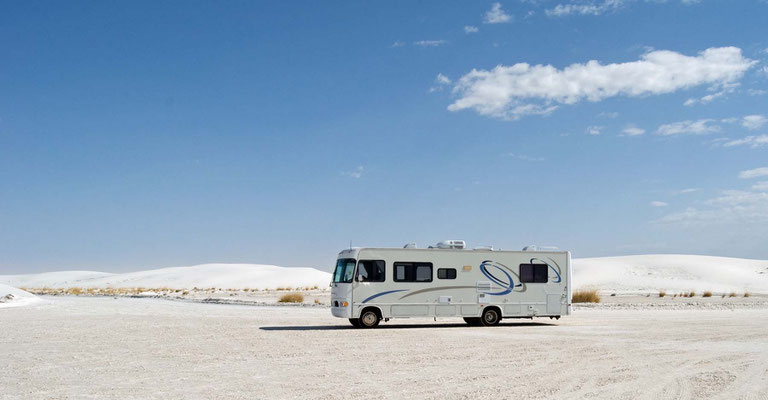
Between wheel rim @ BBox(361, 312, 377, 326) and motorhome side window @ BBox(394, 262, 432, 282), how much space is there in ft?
4.73

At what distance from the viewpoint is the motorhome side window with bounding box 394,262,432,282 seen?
23859 mm

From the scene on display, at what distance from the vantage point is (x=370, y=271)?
77.4 ft

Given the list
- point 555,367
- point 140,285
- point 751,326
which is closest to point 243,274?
point 140,285

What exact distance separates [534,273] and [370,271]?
605 centimetres

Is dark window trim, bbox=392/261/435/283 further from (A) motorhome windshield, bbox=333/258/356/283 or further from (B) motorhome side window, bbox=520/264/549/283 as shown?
(B) motorhome side window, bbox=520/264/549/283

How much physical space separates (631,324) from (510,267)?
4830 mm

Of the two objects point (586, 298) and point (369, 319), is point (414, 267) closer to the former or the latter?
point (369, 319)

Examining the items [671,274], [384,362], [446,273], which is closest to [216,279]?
[671,274]

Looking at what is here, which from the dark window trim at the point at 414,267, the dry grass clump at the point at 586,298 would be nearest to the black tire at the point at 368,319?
the dark window trim at the point at 414,267

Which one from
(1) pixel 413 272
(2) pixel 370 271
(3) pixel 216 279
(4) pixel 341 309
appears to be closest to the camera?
(4) pixel 341 309

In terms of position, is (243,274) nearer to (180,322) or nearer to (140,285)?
(140,285)

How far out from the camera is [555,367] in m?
13.5

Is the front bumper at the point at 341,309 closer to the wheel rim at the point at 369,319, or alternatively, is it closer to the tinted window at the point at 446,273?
the wheel rim at the point at 369,319

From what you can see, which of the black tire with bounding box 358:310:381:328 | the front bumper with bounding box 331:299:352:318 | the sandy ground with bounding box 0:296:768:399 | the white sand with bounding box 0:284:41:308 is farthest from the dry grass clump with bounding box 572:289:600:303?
the white sand with bounding box 0:284:41:308
